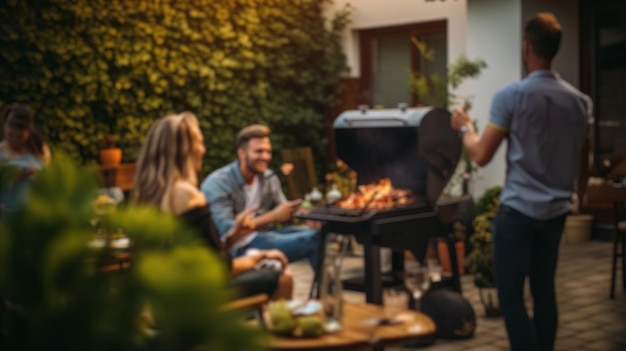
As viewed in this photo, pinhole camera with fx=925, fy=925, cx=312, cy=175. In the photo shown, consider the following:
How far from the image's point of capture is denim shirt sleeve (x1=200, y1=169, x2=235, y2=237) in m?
6.34

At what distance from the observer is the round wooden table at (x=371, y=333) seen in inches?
134

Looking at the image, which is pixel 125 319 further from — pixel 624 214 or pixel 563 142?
pixel 624 214

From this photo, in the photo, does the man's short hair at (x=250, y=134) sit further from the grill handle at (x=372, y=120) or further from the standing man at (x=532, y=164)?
the standing man at (x=532, y=164)

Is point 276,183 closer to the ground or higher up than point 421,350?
higher up

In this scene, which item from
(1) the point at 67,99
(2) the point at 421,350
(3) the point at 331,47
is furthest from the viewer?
(3) the point at 331,47

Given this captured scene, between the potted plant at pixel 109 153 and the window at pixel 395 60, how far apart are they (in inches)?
136

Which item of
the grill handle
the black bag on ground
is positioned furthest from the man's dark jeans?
the grill handle

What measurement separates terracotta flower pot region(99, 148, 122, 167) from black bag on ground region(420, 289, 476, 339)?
4.89 meters

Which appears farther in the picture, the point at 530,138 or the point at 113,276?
the point at 530,138

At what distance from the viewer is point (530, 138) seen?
4.37 m

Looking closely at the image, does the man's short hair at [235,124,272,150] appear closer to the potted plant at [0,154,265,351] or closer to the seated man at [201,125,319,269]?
the seated man at [201,125,319,269]

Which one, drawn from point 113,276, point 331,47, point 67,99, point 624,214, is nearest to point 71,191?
point 113,276

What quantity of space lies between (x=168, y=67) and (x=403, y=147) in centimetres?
469

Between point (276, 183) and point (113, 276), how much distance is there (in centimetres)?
614
